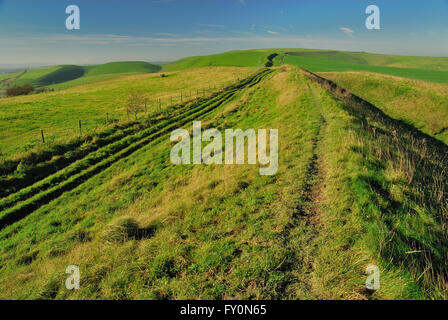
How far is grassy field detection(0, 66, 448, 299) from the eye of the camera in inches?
196

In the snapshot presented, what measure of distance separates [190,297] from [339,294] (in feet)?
10.3

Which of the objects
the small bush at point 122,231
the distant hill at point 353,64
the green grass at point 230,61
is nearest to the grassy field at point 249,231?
the small bush at point 122,231

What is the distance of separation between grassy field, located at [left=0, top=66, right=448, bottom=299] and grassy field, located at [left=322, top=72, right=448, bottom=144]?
73.5ft

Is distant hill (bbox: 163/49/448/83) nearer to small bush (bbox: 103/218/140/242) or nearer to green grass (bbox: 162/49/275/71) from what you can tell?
green grass (bbox: 162/49/275/71)

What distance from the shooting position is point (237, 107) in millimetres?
30406

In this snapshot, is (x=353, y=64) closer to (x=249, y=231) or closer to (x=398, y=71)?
(x=398, y=71)

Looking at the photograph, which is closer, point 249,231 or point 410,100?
point 249,231

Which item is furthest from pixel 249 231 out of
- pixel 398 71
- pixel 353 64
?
pixel 353 64

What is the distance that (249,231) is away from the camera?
6.77 meters

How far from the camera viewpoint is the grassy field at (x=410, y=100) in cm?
2884

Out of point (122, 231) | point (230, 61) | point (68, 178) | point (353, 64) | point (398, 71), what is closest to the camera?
point (122, 231)

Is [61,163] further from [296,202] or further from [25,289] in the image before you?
[296,202]

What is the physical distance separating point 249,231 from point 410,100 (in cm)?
4574
